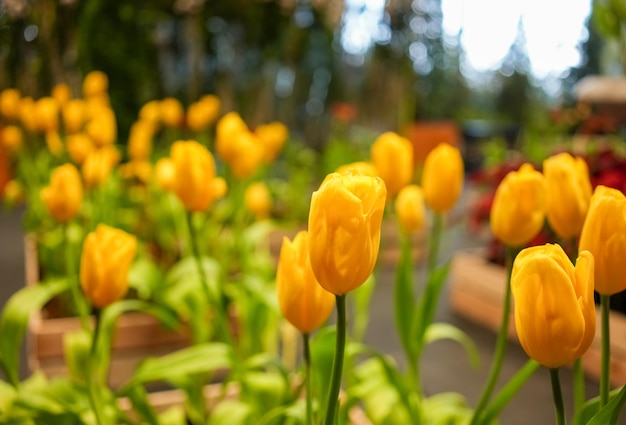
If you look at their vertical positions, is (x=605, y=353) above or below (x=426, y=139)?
below

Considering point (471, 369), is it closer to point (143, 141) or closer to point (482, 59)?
point (143, 141)

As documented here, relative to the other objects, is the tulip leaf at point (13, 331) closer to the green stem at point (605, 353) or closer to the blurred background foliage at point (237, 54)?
the green stem at point (605, 353)

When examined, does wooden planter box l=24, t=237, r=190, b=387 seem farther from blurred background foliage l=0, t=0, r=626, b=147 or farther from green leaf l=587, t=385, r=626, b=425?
blurred background foliage l=0, t=0, r=626, b=147

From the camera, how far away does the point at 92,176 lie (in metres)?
1.29

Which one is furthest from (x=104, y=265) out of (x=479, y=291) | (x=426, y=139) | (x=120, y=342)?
(x=426, y=139)

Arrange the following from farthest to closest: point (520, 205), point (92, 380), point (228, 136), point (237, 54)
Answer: point (237, 54) < point (228, 136) < point (92, 380) < point (520, 205)

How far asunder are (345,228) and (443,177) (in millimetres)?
434

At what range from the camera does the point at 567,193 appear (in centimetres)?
61

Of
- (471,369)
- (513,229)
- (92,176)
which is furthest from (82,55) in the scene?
(513,229)

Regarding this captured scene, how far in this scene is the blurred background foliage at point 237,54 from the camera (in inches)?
129

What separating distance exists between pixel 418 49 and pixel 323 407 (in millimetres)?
4844

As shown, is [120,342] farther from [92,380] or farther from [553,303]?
[553,303]

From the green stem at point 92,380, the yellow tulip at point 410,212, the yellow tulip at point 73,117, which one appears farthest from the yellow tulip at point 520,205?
the yellow tulip at point 73,117

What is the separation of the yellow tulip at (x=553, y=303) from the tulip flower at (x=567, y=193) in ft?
0.62
